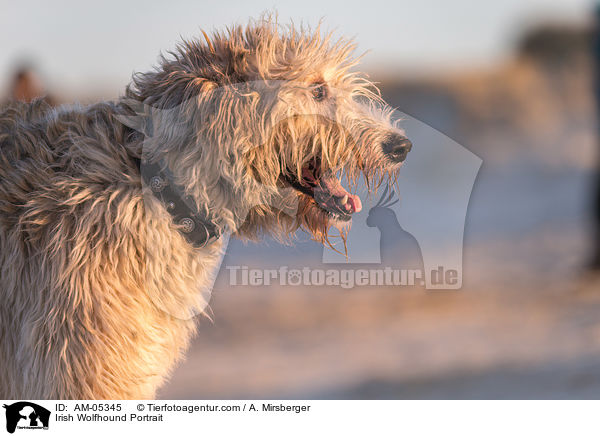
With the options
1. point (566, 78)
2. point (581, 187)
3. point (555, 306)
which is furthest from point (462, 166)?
point (566, 78)

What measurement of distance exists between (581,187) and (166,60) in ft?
24.1

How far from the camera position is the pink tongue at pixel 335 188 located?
2.56m

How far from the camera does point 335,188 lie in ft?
8.44

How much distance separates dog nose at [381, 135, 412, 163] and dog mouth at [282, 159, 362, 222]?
0.24 meters

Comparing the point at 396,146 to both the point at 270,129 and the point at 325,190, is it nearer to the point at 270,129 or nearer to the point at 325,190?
the point at 325,190

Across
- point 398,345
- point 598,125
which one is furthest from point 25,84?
point 598,125

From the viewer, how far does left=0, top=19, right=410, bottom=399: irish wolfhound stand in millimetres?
2312

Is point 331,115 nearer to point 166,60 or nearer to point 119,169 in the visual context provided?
point 166,60

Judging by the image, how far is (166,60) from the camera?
2506 mm

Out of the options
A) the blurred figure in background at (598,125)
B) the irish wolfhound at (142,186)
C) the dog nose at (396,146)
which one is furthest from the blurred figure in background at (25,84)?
the blurred figure in background at (598,125)

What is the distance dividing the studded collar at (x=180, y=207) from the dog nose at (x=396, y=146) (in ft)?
2.60
